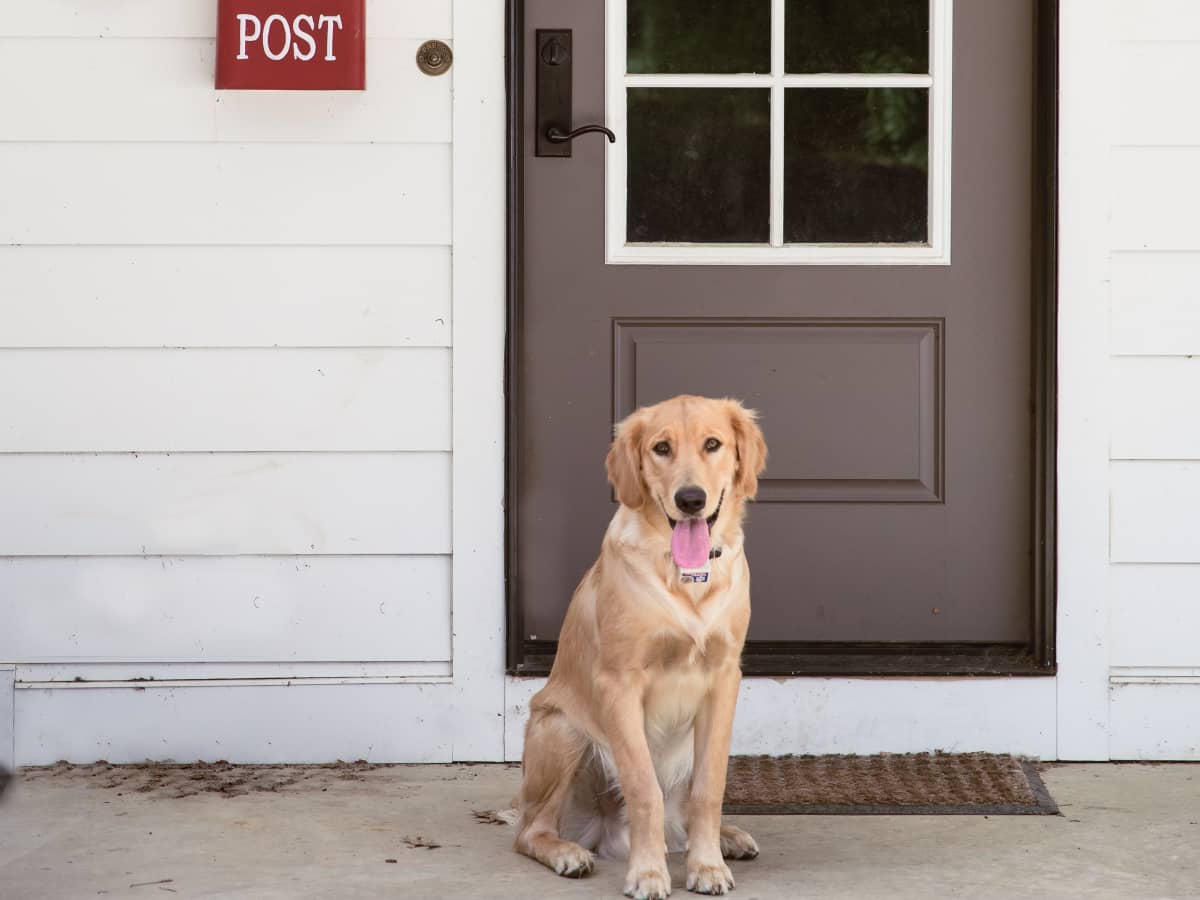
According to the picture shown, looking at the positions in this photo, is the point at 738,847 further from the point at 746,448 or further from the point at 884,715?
the point at 884,715

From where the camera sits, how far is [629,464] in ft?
9.14

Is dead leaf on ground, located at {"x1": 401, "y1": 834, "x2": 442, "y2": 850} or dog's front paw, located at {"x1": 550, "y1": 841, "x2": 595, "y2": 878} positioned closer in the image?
dog's front paw, located at {"x1": 550, "y1": 841, "x2": 595, "y2": 878}

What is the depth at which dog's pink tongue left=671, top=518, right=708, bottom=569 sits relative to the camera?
8.86 ft

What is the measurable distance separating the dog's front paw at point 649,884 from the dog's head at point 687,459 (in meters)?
0.61

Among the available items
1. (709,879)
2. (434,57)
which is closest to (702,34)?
(434,57)

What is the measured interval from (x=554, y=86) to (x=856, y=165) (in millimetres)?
796

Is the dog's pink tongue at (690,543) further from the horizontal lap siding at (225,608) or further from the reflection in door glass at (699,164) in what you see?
the reflection in door glass at (699,164)

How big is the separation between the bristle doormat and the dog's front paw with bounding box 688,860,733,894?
22.0 inches

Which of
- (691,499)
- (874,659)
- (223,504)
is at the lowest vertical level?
(874,659)

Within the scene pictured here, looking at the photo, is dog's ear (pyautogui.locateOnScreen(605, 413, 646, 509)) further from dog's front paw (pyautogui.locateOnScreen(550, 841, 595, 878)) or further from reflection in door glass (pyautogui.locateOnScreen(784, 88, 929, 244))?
reflection in door glass (pyautogui.locateOnScreen(784, 88, 929, 244))

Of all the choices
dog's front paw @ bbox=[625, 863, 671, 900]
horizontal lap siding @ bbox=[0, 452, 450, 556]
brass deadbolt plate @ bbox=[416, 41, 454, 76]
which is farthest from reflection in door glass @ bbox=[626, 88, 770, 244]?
dog's front paw @ bbox=[625, 863, 671, 900]

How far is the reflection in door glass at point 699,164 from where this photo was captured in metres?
3.70

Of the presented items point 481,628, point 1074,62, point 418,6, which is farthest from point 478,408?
point 1074,62

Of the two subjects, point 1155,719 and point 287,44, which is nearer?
point 287,44
